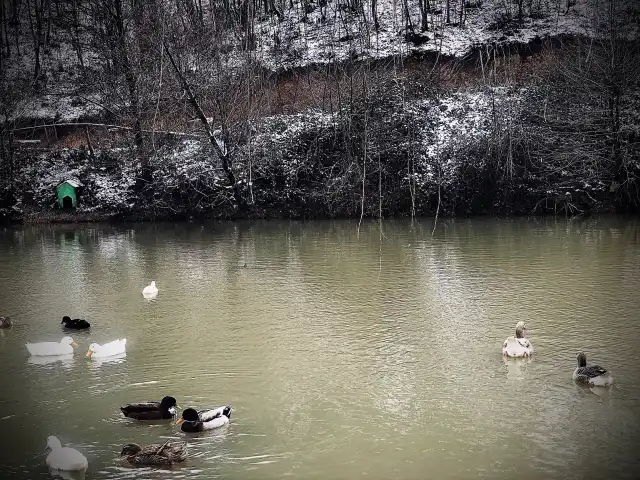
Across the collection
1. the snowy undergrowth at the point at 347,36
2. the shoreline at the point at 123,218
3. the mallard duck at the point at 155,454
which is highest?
the snowy undergrowth at the point at 347,36

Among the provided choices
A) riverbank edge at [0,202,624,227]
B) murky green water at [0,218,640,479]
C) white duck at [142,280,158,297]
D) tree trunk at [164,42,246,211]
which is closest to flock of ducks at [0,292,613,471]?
murky green water at [0,218,640,479]

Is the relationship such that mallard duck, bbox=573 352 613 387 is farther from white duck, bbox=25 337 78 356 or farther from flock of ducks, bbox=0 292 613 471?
white duck, bbox=25 337 78 356

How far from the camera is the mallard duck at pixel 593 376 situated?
8094 mm

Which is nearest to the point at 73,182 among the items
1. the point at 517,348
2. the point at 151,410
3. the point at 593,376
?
the point at 151,410

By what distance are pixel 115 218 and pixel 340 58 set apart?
17.3m

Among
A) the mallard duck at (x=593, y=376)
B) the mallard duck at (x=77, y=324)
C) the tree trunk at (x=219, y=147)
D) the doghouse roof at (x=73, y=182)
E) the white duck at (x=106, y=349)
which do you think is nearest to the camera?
the mallard duck at (x=593, y=376)

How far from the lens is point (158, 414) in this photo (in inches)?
292

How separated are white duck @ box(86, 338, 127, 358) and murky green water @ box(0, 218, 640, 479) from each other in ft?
0.71

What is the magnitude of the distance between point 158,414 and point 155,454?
1096mm

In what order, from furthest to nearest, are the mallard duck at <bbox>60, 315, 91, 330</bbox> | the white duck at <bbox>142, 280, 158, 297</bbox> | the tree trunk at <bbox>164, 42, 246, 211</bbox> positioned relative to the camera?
the tree trunk at <bbox>164, 42, 246, 211</bbox>
the white duck at <bbox>142, 280, 158, 297</bbox>
the mallard duck at <bbox>60, 315, 91, 330</bbox>

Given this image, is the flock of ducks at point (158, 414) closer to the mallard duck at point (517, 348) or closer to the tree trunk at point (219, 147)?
the mallard duck at point (517, 348)

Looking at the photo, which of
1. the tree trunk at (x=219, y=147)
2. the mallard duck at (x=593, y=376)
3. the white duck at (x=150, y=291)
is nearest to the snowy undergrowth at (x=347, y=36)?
the tree trunk at (x=219, y=147)

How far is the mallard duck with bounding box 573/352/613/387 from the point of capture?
809 cm

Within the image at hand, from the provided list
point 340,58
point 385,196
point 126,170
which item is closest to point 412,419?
point 385,196
